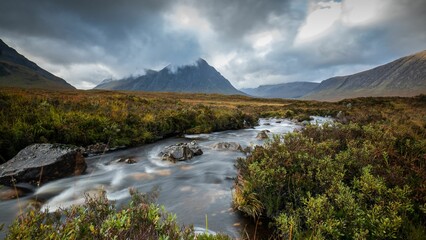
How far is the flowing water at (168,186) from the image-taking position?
22.1 feet

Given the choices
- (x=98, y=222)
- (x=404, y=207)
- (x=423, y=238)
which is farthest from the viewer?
(x=404, y=207)

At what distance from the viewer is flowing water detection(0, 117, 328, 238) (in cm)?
673

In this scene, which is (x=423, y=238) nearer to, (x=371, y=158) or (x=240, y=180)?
(x=371, y=158)

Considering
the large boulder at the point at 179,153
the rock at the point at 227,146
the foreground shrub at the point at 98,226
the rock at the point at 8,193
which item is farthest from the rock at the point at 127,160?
the foreground shrub at the point at 98,226

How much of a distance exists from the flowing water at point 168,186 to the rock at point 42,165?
452mm

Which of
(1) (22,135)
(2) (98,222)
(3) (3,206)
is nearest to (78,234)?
(2) (98,222)

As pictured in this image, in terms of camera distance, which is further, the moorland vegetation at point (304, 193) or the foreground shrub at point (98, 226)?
the moorland vegetation at point (304, 193)

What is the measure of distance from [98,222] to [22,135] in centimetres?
1046

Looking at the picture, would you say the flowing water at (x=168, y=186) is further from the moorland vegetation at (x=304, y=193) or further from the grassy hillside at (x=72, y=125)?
the grassy hillside at (x=72, y=125)

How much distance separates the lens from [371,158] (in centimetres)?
661

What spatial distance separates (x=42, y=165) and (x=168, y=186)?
4738 mm

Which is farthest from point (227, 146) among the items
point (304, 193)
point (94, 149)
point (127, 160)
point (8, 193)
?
point (8, 193)

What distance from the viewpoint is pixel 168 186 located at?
9172 millimetres

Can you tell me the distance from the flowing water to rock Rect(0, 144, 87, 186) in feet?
1.48
